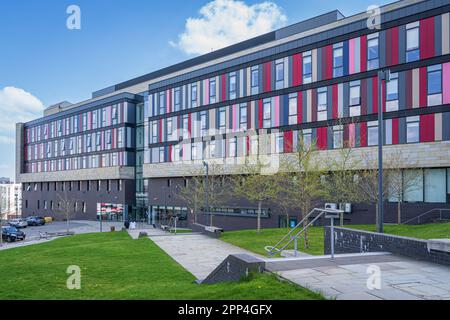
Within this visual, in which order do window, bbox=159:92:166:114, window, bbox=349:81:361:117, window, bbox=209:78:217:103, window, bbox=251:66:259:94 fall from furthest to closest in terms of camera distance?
window, bbox=159:92:166:114 → window, bbox=209:78:217:103 → window, bbox=251:66:259:94 → window, bbox=349:81:361:117

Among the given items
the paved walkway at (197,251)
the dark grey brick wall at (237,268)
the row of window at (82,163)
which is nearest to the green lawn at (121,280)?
the dark grey brick wall at (237,268)

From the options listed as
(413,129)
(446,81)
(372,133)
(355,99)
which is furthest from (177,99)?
(446,81)

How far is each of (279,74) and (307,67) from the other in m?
3.21

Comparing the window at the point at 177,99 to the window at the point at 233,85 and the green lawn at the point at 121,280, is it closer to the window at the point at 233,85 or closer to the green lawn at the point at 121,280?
the window at the point at 233,85

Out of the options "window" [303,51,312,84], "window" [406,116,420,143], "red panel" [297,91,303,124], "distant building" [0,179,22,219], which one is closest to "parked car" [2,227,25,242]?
"distant building" [0,179,22,219]

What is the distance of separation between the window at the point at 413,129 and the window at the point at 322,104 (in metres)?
6.95

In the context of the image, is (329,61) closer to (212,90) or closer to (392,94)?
(392,94)

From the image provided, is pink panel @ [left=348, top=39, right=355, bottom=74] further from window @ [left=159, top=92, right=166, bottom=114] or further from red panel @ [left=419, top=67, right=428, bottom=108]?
window @ [left=159, top=92, right=166, bottom=114]

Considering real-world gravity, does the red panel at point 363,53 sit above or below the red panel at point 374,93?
above

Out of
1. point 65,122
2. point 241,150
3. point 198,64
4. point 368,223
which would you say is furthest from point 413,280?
point 65,122

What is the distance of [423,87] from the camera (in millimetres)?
27891

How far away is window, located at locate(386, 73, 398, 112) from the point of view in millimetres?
29109

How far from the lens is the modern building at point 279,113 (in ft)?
90.8

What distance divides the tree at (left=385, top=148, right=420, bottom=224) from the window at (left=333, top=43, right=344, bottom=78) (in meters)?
8.55
